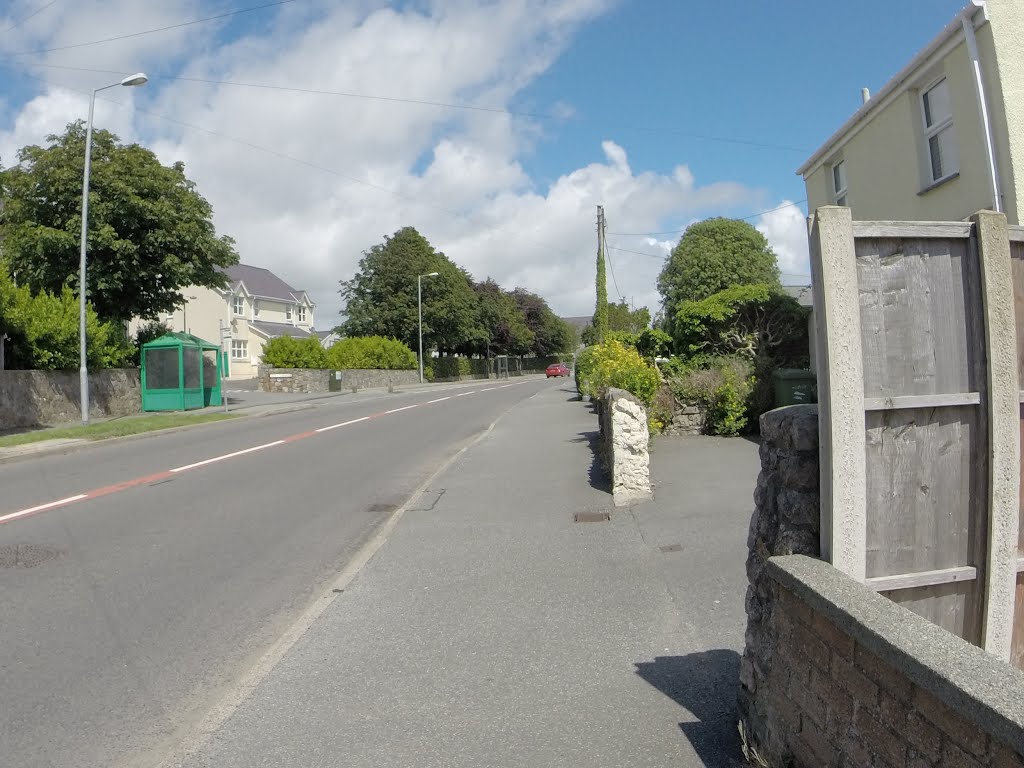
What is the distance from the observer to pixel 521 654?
4.52 m

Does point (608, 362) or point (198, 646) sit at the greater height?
point (608, 362)

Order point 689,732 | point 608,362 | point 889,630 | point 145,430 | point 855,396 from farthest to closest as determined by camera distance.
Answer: point 145,430 < point 608,362 < point 689,732 < point 855,396 < point 889,630

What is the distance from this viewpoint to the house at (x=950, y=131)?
11.2 m

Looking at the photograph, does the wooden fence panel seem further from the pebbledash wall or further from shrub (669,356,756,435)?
shrub (669,356,756,435)

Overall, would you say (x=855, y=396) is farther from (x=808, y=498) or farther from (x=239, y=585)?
(x=239, y=585)

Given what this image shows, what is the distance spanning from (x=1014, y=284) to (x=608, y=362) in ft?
38.7

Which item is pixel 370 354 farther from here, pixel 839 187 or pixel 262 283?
pixel 839 187

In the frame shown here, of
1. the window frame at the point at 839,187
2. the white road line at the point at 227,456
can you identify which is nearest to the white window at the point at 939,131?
the window frame at the point at 839,187

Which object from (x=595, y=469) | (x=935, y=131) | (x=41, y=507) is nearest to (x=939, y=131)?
(x=935, y=131)

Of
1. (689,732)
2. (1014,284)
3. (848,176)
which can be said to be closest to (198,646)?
(689,732)

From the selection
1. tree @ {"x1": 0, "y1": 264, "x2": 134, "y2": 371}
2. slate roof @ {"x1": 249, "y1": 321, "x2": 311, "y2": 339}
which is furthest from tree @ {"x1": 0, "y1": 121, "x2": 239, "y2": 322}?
slate roof @ {"x1": 249, "y1": 321, "x2": 311, "y2": 339}

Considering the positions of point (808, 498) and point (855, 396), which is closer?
point (855, 396)

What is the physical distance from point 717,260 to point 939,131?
2343cm

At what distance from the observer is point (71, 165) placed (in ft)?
83.7
